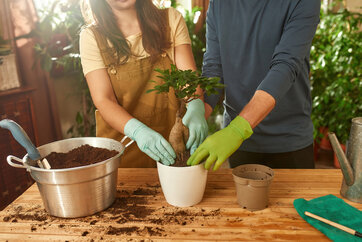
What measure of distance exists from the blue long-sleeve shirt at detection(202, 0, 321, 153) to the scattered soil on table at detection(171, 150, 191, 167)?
45cm

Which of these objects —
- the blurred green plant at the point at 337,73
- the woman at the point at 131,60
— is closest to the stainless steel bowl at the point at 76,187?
the woman at the point at 131,60

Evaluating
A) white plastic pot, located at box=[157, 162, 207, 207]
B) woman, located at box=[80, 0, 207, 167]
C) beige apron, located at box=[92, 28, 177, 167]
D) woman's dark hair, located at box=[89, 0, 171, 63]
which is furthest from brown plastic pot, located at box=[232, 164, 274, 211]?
woman's dark hair, located at box=[89, 0, 171, 63]

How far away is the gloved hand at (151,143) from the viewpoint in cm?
110

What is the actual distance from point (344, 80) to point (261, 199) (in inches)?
88.1

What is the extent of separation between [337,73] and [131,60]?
2.39m

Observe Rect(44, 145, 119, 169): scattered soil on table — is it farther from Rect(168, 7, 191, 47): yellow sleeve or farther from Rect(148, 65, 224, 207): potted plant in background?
Rect(168, 7, 191, 47): yellow sleeve

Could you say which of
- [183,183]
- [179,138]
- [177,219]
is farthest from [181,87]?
[177,219]

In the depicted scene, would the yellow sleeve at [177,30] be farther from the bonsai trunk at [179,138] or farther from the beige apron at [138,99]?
the bonsai trunk at [179,138]

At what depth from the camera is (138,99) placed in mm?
1634

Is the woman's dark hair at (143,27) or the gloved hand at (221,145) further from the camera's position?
the woman's dark hair at (143,27)

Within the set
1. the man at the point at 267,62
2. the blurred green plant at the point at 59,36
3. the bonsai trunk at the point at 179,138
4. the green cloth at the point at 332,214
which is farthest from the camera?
the blurred green plant at the point at 59,36

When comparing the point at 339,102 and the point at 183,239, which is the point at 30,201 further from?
the point at 339,102

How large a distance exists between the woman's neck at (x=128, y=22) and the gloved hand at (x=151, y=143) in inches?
21.6

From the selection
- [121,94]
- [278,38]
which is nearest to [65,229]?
[121,94]
